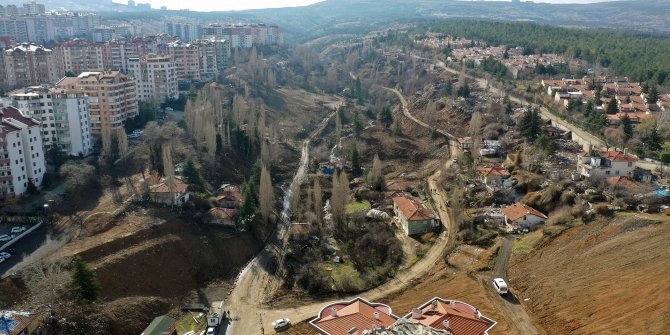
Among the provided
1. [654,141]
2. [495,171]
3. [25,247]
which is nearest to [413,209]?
[495,171]

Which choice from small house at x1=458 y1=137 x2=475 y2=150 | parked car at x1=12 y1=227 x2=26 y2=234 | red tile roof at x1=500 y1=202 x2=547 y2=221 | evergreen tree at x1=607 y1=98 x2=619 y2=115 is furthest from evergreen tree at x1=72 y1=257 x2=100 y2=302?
evergreen tree at x1=607 y1=98 x2=619 y2=115

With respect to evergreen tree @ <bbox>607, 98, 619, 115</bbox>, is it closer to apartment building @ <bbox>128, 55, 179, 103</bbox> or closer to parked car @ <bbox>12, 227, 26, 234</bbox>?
apartment building @ <bbox>128, 55, 179, 103</bbox>

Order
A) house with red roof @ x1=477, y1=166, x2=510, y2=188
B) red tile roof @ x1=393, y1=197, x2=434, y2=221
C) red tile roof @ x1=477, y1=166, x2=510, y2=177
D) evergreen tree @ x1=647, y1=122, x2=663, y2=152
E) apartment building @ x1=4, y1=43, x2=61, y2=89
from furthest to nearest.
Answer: apartment building @ x1=4, y1=43, x2=61, y2=89, evergreen tree @ x1=647, y1=122, x2=663, y2=152, red tile roof @ x1=477, y1=166, x2=510, y2=177, house with red roof @ x1=477, y1=166, x2=510, y2=188, red tile roof @ x1=393, y1=197, x2=434, y2=221

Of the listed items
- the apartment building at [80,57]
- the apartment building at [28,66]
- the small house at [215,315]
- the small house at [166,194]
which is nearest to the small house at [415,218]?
the small house at [215,315]

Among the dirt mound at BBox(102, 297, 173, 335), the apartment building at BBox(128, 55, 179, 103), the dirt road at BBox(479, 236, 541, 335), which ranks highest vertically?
the apartment building at BBox(128, 55, 179, 103)

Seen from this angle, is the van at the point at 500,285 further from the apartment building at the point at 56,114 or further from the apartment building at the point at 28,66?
the apartment building at the point at 28,66

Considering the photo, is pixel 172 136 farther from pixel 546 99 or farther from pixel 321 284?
pixel 546 99

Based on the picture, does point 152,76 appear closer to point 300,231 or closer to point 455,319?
point 300,231
